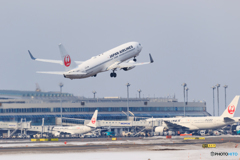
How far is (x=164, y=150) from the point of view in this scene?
252 feet

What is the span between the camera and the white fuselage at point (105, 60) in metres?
88.9

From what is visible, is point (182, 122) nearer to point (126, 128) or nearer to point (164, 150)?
point (126, 128)

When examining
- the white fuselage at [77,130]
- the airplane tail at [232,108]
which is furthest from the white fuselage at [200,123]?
the white fuselage at [77,130]

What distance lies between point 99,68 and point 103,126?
70127 mm

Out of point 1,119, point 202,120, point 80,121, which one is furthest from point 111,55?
point 1,119

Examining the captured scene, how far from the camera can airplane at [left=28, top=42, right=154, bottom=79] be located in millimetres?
88750

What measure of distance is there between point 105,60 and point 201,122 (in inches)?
2195

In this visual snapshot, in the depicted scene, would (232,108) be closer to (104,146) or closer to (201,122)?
(201,122)

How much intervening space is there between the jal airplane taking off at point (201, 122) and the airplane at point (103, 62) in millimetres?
39982

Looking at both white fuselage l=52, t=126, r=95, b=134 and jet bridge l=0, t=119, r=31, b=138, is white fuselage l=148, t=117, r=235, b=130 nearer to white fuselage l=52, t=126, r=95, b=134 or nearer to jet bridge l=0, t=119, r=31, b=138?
white fuselage l=52, t=126, r=95, b=134

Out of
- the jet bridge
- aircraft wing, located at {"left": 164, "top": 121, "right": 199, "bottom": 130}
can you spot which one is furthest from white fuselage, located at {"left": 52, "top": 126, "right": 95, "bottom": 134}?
aircraft wing, located at {"left": 164, "top": 121, "right": 199, "bottom": 130}

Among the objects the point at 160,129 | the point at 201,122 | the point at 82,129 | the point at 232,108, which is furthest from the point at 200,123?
the point at 82,129

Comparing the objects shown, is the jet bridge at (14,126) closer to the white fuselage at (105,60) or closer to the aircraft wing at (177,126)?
the aircraft wing at (177,126)

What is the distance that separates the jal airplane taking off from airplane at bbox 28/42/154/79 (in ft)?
131
